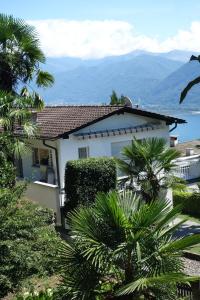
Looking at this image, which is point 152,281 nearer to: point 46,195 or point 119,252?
point 119,252

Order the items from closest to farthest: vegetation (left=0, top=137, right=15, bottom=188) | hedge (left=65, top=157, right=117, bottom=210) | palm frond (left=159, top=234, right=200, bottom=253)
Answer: palm frond (left=159, top=234, right=200, bottom=253)
vegetation (left=0, top=137, right=15, bottom=188)
hedge (left=65, top=157, right=117, bottom=210)

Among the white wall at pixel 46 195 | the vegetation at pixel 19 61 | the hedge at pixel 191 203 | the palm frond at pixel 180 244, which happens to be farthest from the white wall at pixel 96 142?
the palm frond at pixel 180 244

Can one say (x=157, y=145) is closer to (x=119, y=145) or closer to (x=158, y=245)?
(x=119, y=145)

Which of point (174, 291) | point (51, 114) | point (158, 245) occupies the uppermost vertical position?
point (51, 114)

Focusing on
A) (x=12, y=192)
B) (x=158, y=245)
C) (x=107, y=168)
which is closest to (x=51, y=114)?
(x=107, y=168)

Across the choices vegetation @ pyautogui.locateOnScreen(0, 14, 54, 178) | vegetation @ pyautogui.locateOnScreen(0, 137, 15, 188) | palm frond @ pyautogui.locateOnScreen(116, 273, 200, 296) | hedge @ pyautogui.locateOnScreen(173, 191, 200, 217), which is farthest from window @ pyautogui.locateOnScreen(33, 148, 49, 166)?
palm frond @ pyautogui.locateOnScreen(116, 273, 200, 296)

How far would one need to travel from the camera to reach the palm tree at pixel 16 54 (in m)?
18.7

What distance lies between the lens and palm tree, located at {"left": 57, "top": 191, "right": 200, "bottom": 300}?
27.3 feet

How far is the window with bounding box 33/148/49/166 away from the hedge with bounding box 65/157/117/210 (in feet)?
16.9

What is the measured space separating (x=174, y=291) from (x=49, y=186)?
11.7 meters

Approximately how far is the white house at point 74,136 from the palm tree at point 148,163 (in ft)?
9.85

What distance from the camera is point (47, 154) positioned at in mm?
23109

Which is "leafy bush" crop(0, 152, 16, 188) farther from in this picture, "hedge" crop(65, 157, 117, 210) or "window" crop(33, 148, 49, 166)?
"window" crop(33, 148, 49, 166)

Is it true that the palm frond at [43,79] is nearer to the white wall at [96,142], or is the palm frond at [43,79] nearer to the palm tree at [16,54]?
the palm tree at [16,54]
